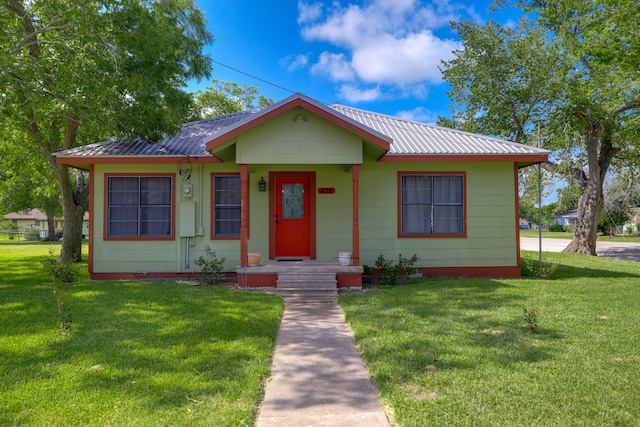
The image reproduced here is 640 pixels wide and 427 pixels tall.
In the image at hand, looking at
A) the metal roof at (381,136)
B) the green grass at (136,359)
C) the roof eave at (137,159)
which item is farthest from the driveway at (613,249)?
the green grass at (136,359)

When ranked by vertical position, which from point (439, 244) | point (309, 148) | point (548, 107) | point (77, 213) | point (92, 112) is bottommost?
point (439, 244)

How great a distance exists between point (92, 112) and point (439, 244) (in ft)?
31.5

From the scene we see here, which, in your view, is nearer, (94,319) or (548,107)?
(94,319)

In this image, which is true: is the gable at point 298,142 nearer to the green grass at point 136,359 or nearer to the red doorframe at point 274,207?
the red doorframe at point 274,207

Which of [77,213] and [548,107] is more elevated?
[548,107]

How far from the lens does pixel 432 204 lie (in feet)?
33.6

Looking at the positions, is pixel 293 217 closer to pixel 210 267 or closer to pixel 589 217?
pixel 210 267

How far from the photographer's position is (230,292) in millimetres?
7934

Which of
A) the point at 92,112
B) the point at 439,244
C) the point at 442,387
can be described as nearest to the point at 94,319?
the point at 442,387

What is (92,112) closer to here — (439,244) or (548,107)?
(439,244)

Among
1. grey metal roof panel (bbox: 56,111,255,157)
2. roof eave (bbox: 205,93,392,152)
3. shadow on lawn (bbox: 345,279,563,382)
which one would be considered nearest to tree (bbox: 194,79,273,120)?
grey metal roof panel (bbox: 56,111,255,157)

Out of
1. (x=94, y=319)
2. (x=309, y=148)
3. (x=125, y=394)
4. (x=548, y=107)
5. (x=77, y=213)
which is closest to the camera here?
(x=125, y=394)

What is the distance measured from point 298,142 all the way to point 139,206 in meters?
4.48

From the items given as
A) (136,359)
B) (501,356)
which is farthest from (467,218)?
(136,359)
